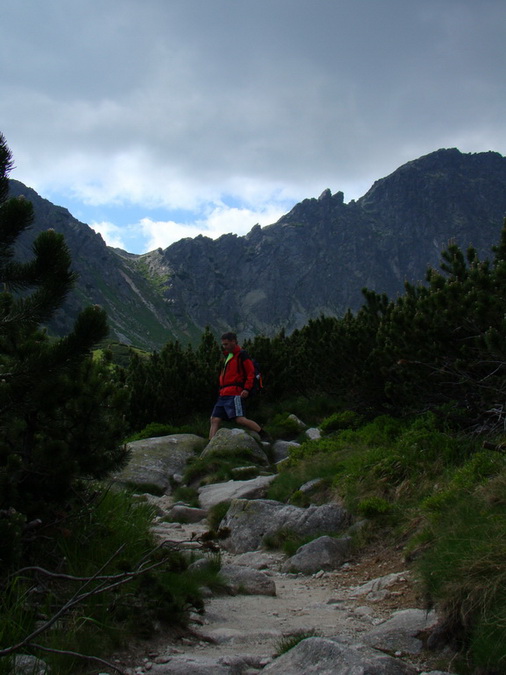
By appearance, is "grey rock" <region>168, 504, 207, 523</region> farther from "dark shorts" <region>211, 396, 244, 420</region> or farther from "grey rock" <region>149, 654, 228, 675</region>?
"grey rock" <region>149, 654, 228, 675</region>

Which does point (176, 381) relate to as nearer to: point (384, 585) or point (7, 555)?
point (384, 585)

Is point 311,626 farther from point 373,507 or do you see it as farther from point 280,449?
point 280,449

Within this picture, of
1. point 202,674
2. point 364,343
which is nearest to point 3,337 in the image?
point 202,674

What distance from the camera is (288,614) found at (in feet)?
14.4

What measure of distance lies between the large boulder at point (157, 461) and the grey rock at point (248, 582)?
4.52 meters

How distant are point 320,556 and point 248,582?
108cm

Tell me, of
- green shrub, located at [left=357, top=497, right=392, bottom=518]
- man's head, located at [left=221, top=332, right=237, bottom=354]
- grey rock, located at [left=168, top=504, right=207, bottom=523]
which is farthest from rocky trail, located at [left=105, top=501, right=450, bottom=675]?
man's head, located at [left=221, top=332, right=237, bottom=354]

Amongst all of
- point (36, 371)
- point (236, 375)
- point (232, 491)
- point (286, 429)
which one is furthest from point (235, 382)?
point (36, 371)

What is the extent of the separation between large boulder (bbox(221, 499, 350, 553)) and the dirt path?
739 millimetres

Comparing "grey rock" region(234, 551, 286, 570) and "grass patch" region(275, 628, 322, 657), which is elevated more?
"grass patch" region(275, 628, 322, 657)

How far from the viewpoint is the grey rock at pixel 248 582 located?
193 inches

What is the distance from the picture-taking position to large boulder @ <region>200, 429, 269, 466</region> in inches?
424

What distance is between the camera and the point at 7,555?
335cm

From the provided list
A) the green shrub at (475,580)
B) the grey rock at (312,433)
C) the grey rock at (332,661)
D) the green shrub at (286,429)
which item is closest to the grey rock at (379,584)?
the green shrub at (475,580)
